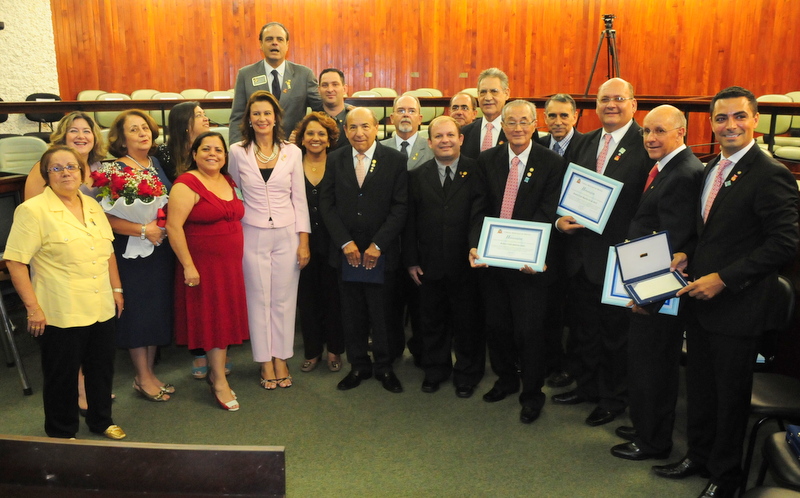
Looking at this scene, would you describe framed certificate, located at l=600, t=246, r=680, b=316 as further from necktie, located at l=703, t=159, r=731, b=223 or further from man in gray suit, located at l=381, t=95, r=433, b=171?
man in gray suit, located at l=381, t=95, r=433, b=171

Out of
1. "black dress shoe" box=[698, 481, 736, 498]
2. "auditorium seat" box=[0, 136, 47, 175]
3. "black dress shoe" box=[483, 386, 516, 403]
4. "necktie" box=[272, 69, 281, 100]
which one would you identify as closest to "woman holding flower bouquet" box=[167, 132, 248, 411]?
"necktie" box=[272, 69, 281, 100]

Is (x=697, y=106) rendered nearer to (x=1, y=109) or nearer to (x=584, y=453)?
(x=584, y=453)

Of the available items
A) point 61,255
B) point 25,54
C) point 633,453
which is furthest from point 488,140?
point 25,54

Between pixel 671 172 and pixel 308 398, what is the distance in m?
2.21

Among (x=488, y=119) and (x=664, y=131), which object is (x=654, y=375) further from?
(x=488, y=119)

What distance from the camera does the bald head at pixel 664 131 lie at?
2.71 m

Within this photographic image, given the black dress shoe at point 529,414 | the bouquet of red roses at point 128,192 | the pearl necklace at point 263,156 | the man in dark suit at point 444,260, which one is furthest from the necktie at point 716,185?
the bouquet of red roses at point 128,192

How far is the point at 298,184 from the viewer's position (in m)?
3.63

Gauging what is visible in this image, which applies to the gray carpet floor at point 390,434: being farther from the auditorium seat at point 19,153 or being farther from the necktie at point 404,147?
the auditorium seat at point 19,153

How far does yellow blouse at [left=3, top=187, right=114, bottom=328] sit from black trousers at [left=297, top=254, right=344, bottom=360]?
1.27 metres

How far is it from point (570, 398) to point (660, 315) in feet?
3.11

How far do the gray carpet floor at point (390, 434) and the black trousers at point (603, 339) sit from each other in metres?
0.15

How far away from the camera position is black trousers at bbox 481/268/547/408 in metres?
3.25

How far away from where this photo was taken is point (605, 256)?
10.2 feet
